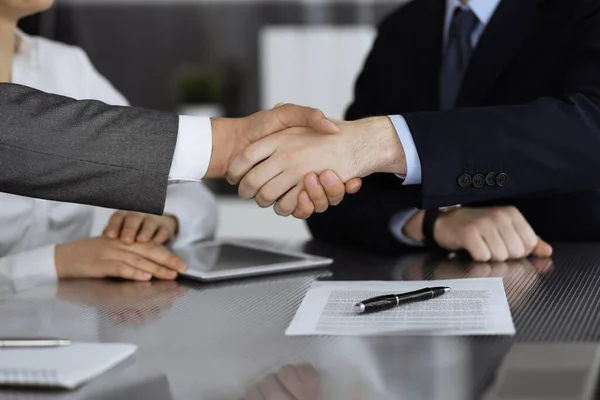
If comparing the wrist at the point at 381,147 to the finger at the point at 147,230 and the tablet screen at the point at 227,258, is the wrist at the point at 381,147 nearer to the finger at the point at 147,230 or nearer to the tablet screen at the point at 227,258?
the tablet screen at the point at 227,258

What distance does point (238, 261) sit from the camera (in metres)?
1.68

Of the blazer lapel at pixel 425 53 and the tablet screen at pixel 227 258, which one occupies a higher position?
the blazer lapel at pixel 425 53

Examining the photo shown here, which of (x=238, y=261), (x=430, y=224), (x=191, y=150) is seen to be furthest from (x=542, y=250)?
(x=191, y=150)

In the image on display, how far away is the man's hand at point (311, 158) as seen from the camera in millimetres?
1649

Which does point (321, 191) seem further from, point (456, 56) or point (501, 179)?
point (456, 56)

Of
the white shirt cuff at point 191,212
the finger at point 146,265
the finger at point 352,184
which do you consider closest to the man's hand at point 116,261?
the finger at point 146,265

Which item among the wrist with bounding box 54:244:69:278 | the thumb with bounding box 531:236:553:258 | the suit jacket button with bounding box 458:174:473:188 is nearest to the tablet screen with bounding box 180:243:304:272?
the wrist with bounding box 54:244:69:278

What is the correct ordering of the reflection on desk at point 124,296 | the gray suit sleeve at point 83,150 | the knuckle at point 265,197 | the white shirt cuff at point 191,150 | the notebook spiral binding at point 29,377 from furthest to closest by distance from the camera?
the knuckle at point 265,197 → the white shirt cuff at point 191,150 → the gray suit sleeve at point 83,150 → the reflection on desk at point 124,296 → the notebook spiral binding at point 29,377

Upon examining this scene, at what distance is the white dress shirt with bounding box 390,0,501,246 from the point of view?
1.63m

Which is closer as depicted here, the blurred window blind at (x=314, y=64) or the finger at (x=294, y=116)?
the finger at (x=294, y=116)

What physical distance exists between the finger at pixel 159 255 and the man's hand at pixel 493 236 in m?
0.52

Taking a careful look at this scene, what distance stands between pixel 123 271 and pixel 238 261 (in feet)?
0.71

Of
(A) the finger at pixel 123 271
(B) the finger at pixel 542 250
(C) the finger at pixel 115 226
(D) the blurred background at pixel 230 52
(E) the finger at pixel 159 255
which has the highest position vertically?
(B) the finger at pixel 542 250

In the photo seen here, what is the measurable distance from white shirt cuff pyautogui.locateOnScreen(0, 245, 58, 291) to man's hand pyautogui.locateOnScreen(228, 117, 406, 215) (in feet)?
1.24
